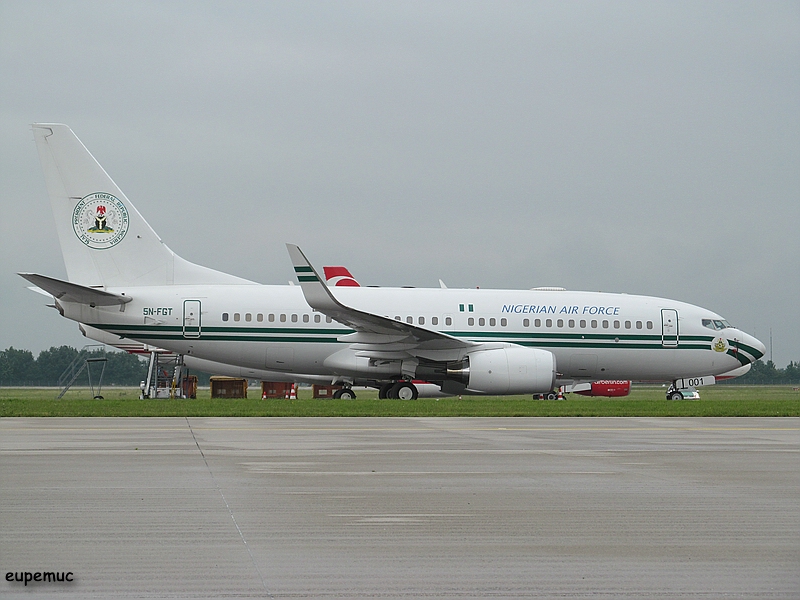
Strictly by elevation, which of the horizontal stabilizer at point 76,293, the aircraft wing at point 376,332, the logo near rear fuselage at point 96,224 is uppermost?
the logo near rear fuselage at point 96,224

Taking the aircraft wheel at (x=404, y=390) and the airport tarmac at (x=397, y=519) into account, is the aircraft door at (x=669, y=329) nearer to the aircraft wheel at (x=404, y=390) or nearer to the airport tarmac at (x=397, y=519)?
the aircraft wheel at (x=404, y=390)

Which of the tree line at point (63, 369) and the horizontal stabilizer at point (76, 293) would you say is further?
the tree line at point (63, 369)

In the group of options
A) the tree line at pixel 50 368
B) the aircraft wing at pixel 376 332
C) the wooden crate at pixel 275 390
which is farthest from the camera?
the tree line at pixel 50 368

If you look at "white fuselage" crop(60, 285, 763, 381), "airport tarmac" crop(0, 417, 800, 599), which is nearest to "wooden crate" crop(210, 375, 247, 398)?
"white fuselage" crop(60, 285, 763, 381)

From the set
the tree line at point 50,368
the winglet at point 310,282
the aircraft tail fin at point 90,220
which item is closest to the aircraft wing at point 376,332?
the winglet at point 310,282

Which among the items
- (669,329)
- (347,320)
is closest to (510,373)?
(347,320)

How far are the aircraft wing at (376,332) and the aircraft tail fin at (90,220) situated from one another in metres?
6.18

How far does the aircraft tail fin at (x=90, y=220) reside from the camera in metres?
26.6

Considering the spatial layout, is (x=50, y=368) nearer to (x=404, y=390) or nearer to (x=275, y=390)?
(x=275, y=390)

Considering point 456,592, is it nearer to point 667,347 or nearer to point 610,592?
point 610,592

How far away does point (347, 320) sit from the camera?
25016 mm

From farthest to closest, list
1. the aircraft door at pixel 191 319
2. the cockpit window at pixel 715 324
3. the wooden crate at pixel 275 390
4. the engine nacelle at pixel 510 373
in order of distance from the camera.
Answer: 1. the wooden crate at pixel 275 390
2. the cockpit window at pixel 715 324
3. the aircraft door at pixel 191 319
4. the engine nacelle at pixel 510 373

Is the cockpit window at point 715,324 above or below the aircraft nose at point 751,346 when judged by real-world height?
above

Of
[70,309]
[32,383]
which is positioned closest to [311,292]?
[70,309]
